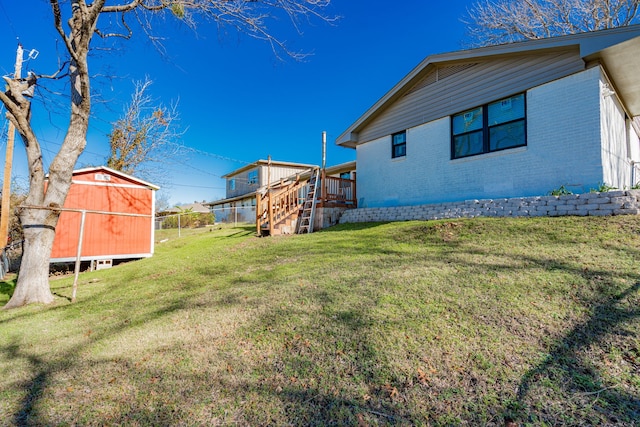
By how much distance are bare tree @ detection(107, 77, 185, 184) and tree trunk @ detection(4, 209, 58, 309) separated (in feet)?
42.9

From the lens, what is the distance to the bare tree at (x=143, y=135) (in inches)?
656

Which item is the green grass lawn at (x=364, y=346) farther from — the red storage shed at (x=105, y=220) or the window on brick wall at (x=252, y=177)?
the window on brick wall at (x=252, y=177)

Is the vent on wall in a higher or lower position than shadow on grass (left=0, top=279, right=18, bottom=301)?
higher

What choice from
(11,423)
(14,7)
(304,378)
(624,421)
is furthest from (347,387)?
(14,7)

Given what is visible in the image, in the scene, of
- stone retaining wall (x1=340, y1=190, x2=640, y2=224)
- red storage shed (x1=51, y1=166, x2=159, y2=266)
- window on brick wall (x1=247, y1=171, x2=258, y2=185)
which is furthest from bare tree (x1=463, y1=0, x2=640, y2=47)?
red storage shed (x1=51, y1=166, x2=159, y2=266)

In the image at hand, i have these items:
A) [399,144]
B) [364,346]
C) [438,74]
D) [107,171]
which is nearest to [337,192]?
[399,144]

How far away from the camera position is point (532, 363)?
2.27 meters

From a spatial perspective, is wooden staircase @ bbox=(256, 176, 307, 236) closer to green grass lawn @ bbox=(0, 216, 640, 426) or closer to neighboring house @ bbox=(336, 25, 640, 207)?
neighboring house @ bbox=(336, 25, 640, 207)

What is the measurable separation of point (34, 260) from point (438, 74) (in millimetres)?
11412

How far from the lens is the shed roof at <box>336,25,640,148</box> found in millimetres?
6176

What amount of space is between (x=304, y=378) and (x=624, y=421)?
2.01 m

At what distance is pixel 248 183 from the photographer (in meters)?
26.8

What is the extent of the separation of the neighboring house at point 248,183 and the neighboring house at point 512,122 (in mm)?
12533

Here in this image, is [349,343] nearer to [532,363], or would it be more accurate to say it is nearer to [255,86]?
[532,363]
